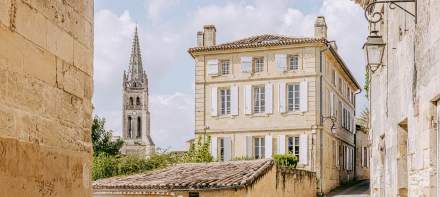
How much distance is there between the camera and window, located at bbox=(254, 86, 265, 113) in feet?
104

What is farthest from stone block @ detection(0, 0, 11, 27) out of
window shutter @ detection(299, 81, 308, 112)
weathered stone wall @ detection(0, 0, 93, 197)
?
window shutter @ detection(299, 81, 308, 112)

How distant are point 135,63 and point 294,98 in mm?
68757

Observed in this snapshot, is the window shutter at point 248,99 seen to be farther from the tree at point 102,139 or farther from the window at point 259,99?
the tree at point 102,139

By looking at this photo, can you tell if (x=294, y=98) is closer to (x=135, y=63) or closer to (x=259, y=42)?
(x=259, y=42)

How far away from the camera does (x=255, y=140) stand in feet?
104

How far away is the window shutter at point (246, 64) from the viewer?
31.7 metres

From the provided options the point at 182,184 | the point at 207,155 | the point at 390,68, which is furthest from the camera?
the point at 207,155

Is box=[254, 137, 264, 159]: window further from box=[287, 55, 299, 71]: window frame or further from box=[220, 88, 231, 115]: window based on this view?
box=[287, 55, 299, 71]: window frame

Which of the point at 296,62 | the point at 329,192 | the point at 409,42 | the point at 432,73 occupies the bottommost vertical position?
the point at 329,192

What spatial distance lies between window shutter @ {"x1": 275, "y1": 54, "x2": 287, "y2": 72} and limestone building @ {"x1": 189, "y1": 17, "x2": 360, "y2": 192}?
1.9 inches

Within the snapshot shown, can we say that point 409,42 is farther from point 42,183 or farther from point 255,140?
point 255,140

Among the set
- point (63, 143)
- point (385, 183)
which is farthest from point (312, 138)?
point (63, 143)

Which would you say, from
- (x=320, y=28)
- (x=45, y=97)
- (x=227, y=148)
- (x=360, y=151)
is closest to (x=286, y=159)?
(x=227, y=148)

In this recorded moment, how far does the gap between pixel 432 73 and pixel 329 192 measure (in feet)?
82.6
